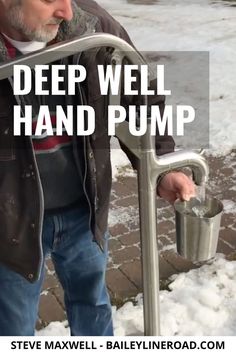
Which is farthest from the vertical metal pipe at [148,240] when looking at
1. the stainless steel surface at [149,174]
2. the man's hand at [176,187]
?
the man's hand at [176,187]

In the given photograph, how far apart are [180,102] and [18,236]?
4.15 metres

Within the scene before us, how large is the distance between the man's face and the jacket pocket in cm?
25

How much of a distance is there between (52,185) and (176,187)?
42 centimetres

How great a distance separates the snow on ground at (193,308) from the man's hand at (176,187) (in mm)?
1053

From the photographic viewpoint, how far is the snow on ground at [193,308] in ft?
9.09

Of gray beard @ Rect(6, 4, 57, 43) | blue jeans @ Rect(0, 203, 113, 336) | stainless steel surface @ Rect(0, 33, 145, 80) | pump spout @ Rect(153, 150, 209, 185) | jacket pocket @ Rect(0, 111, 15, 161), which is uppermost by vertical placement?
gray beard @ Rect(6, 4, 57, 43)

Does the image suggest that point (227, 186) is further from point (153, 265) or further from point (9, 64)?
point (9, 64)

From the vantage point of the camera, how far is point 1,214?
6.27ft

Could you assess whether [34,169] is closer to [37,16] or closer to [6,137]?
[6,137]

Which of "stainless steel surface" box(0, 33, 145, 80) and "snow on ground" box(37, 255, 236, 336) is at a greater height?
"stainless steel surface" box(0, 33, 145, 80)

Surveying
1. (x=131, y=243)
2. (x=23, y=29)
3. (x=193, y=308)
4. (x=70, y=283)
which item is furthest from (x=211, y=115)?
(x=23, y=29)

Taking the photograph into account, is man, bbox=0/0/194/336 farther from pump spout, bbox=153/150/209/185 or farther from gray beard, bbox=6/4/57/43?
pump spout, bbox=153/150/209/185

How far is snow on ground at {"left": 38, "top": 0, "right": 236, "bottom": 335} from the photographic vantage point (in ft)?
9.23

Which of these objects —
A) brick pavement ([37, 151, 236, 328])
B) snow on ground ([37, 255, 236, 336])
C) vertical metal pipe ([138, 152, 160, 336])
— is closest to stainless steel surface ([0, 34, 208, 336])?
vertical metal pipe ([138, 152, 160, 336])
